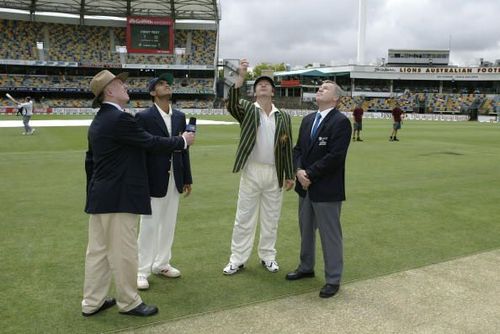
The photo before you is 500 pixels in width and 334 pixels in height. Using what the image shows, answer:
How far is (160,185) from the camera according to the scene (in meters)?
4.52

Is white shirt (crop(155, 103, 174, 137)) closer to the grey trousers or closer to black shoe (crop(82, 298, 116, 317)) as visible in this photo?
the grey trousers

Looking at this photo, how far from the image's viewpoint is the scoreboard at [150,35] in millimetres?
61812

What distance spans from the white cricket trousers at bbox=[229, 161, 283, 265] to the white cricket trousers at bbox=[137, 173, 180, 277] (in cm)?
68

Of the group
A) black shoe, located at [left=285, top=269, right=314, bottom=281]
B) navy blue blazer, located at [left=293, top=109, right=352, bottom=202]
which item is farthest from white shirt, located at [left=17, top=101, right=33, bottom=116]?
navy blue blazer, located at [left=293, top=109, right=352, bottom=202]

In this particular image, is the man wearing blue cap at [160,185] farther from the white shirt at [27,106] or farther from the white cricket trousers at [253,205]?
the white shirt at [27,106]

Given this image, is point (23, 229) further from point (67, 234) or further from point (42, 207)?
point (42, 207)

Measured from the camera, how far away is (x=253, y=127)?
4805mm

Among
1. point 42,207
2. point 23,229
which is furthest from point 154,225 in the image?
point 42,207

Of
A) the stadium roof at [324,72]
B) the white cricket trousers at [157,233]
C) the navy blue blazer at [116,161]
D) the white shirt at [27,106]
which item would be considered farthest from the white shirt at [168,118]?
the stadium roof at [324,72]

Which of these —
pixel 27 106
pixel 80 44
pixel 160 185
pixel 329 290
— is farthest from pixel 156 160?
pixel 80 44

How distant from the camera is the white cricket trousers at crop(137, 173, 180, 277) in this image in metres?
4.59

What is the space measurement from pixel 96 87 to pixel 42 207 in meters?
4.62

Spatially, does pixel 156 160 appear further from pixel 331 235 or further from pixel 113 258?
pixel 331 235

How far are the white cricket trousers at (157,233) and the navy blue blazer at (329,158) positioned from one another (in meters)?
1.36
